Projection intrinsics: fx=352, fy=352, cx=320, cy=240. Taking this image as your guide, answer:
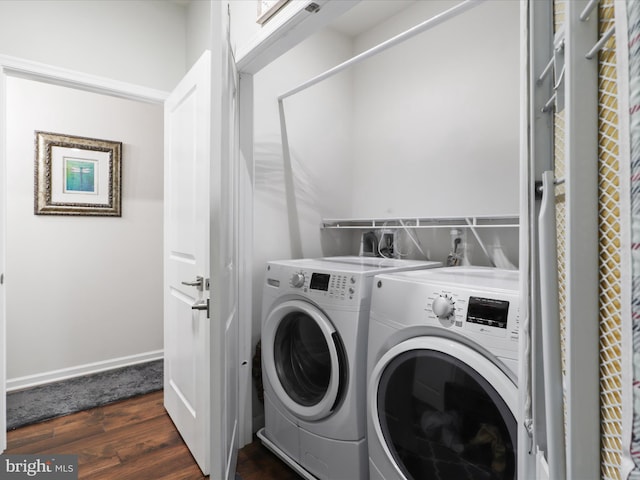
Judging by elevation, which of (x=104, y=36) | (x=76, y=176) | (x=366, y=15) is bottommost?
(x=76, y=176)

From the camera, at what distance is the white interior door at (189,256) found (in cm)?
163

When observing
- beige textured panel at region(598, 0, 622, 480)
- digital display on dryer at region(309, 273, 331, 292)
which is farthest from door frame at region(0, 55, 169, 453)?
beige textured panel at region(598, 0, 622, 480)

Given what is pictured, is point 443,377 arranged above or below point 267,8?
below

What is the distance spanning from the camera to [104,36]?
2.15 meters

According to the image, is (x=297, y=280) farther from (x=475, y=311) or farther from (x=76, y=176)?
(x=76, y=176)

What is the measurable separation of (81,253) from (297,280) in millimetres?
2181

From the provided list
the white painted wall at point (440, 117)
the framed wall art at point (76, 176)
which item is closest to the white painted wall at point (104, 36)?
the framed wall art at point (76, 176)

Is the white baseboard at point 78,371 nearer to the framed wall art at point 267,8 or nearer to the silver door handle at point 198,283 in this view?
the silver door handle at point 198,283

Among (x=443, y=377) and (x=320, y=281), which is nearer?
(x=443, y=377)

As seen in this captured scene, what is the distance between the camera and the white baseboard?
101 inches

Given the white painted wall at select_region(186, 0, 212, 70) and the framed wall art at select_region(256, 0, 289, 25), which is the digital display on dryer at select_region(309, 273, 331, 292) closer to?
the framed wall art at select_region(256, 0, 289, 25)

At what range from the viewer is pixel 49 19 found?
6.51 ft

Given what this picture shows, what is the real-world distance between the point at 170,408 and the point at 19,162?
2.11m

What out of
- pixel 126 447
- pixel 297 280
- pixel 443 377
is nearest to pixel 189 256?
pixel 297 280
